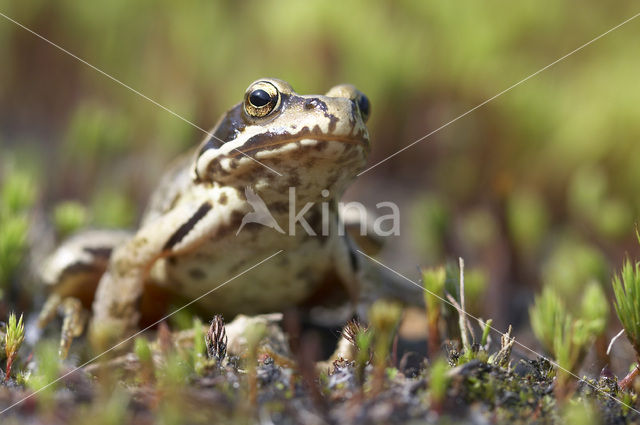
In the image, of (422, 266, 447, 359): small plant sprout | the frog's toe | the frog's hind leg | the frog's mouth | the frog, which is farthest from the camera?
the frog's hind leg

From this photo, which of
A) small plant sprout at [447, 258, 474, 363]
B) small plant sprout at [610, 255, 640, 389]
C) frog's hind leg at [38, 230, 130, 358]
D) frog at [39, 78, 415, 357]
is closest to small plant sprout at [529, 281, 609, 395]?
small plant sprout at [610, 255, 640, 389]

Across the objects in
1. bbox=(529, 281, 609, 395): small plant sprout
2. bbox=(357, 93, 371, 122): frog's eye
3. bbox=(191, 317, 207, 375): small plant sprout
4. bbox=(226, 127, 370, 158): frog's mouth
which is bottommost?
bbox=(529, 281, 609, 395): small plant sprout

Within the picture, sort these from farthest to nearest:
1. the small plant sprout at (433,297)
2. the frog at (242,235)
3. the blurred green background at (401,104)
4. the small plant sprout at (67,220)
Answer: the blurred green background at (401,104), the small plant sprout at (67,220), the frog at (242,235), the small plant sprout at (433,297)

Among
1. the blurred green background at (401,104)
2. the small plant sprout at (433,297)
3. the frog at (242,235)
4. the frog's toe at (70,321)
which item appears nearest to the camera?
the small plant sprout at (433,297)

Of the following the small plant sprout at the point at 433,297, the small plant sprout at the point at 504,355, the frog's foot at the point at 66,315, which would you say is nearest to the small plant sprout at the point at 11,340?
the frog's foot at the point at 66,315

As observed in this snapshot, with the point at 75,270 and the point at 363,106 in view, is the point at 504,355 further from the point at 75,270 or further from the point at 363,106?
the point at 75,270

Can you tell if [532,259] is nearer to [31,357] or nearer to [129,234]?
[129,234]

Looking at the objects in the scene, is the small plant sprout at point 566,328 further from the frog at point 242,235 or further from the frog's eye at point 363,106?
the frog's eye at point 363,106

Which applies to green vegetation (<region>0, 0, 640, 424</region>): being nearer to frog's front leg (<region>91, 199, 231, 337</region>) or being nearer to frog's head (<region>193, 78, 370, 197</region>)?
frog's front leg (<region>91, 199, 231, 337</region>)
